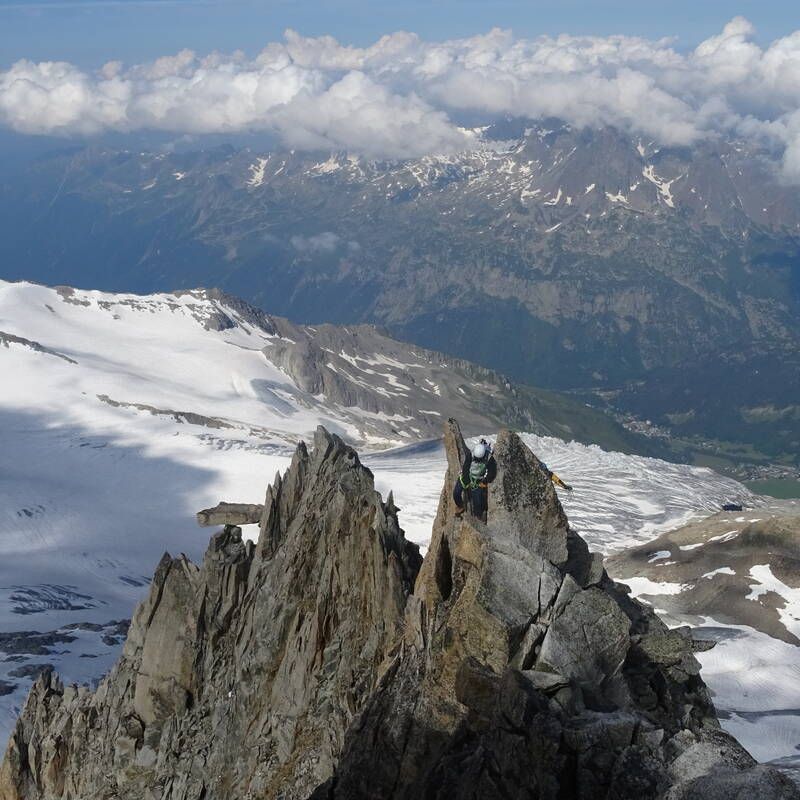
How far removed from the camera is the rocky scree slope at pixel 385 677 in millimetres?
22820

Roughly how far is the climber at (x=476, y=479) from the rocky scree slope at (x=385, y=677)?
20.5 inches

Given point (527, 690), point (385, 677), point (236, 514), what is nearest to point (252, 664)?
point (385, 677)

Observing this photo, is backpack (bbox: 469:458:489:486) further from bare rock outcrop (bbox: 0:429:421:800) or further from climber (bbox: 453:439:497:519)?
bare rock outcrop (bbox: 0:429:421:800)

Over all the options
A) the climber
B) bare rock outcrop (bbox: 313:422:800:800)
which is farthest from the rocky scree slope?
the climber

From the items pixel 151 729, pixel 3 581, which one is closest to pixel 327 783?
pixel 151 729

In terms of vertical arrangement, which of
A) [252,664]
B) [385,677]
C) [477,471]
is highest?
[477,471]

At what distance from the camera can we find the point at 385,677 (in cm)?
3022

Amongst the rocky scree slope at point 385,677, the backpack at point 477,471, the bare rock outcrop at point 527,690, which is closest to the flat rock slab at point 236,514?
the rocky scree slope at point 385,677

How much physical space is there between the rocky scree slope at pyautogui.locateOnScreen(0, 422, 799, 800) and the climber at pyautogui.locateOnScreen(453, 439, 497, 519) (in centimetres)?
52

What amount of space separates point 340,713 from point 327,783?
480 centimetres

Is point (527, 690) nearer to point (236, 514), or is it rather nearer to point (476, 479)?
point (476, 479)

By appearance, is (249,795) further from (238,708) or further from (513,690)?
(513,690)

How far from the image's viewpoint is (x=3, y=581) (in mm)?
128250

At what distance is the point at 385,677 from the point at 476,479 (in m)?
7.69
